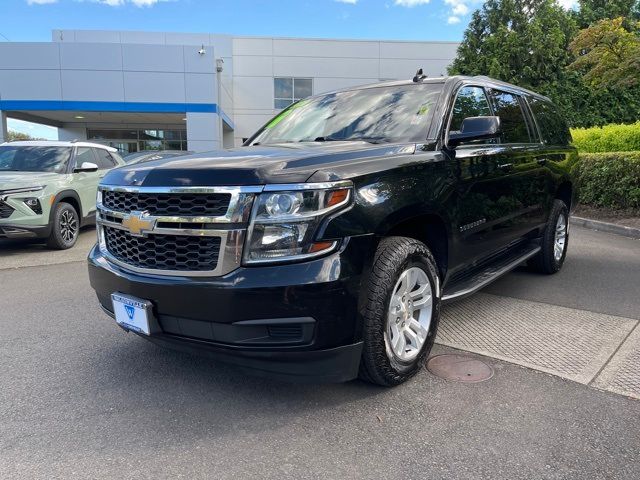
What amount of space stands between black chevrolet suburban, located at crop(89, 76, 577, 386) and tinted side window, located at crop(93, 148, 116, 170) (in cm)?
664

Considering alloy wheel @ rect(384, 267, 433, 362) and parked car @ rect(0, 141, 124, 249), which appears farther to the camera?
parked car @ rect(0, 141, 124, 249)

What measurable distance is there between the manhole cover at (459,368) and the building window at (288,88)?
26.6 meters

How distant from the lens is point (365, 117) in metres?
3.92

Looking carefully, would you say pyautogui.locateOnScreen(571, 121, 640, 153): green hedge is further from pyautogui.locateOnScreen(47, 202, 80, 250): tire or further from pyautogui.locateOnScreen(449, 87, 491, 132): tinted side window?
pyautogui.locateOnScreen(47, 202, 80, 250): tire

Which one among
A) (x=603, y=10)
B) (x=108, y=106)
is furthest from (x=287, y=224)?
(x=603, y=10)

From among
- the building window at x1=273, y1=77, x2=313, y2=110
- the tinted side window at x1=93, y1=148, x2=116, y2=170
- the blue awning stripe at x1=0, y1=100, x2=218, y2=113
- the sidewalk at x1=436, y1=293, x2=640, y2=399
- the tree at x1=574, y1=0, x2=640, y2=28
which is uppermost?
the tree at x1=574, y1=0, x2=640, y2=28

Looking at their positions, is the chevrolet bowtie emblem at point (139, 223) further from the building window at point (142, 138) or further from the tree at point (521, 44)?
the building window at point (142, 138)

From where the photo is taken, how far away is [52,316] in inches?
183

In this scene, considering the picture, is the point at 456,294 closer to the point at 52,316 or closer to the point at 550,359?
the point at 550,359

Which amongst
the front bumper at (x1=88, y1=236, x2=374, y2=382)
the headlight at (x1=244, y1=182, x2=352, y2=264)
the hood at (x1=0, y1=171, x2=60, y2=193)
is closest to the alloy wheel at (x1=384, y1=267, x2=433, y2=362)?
the front bumper at (x1=88, y1=236, x2=374, y2=382)

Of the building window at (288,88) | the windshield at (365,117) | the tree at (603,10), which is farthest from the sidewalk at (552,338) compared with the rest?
the tree at (603,10)

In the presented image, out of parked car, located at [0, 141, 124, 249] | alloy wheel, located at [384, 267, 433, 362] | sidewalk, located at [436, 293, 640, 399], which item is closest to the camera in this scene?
alloy wheel, located at [384, 267, 433, 362]

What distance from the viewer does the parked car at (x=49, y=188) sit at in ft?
23.7

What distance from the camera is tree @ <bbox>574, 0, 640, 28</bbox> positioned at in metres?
28.4
